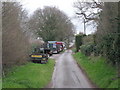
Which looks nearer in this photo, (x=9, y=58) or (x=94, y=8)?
(x=9, y=58)

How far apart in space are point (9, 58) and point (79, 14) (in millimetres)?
26681

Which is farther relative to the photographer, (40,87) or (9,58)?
(9,58)

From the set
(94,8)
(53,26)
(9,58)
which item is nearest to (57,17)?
(53,26)

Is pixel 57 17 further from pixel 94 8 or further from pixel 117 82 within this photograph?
pixel 117 82

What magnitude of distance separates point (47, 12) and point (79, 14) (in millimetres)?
21531

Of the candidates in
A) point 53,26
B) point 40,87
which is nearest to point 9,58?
point 40,87

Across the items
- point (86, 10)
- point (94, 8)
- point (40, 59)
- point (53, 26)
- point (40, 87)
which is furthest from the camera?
point (53, 26)

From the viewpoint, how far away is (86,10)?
120ft

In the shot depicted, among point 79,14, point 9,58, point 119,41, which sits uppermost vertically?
point 79,14

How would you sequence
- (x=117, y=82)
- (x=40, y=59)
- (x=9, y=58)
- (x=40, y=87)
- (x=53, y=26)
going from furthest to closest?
1. (x=53, y=26)
2. (x=40, y=59)
3. (x=9, y=58)
4. (x=40, y=87)
5. (x=117, y=82)

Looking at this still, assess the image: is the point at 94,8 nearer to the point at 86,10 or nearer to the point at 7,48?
the point at 86,10

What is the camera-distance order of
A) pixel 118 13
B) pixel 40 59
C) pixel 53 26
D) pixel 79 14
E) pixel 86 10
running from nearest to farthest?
pixel 118 13 < pixel 40 59 < pixel 86 10 < pixel 79 14 < pixel 53 26

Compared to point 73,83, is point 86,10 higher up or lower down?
higher up

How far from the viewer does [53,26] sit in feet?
194
